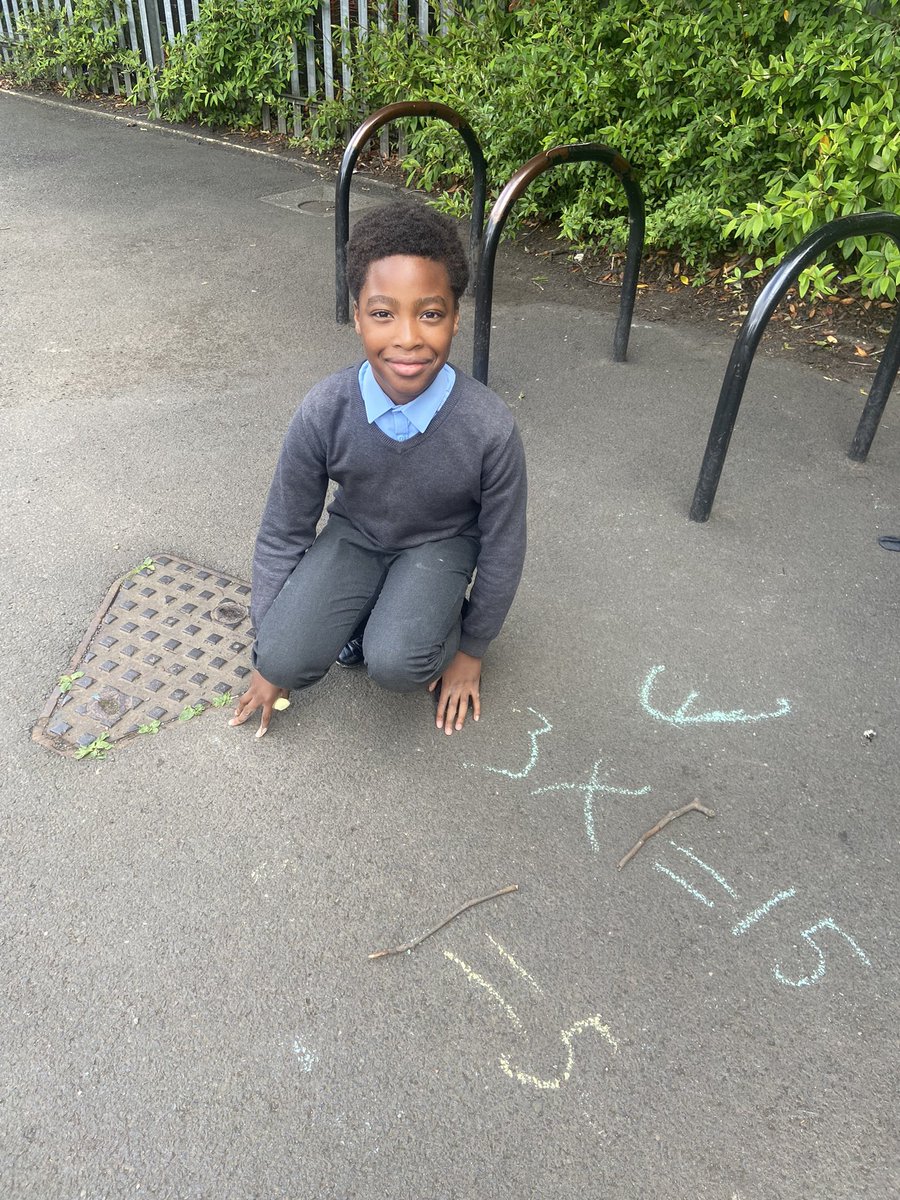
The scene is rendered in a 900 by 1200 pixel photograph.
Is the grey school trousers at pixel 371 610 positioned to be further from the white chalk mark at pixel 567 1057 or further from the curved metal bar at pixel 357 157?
the curved metal bar at pixel 357 157

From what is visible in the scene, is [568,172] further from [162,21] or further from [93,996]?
[162,21]

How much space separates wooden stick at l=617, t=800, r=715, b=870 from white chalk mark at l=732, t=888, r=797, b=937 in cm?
25

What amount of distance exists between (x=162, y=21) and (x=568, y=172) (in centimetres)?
571

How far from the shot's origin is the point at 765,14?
445cm

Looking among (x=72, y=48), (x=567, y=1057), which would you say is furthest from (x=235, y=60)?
(x=567, y=1057)

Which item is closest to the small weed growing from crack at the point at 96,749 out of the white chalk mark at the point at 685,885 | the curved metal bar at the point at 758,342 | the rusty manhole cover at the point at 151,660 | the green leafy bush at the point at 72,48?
the rusty manhole cover at the point at 151,660

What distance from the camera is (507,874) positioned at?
210 cm

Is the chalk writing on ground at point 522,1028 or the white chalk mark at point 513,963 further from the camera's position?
the white chalk mark at point 513,963

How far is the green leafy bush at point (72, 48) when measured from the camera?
8969 millimetres

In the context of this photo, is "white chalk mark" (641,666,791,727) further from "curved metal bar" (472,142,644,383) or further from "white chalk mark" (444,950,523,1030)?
"curved metal bar" (472,142,644,383)

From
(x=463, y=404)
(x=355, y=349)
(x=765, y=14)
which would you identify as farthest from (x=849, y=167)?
(x=463, y=404)

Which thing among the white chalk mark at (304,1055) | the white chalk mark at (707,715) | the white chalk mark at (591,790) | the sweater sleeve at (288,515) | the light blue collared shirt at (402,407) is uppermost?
the light blue collared shirt at (402,407)

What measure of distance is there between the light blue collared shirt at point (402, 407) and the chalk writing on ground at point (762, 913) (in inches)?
45.2

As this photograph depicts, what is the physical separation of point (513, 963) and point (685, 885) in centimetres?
44
